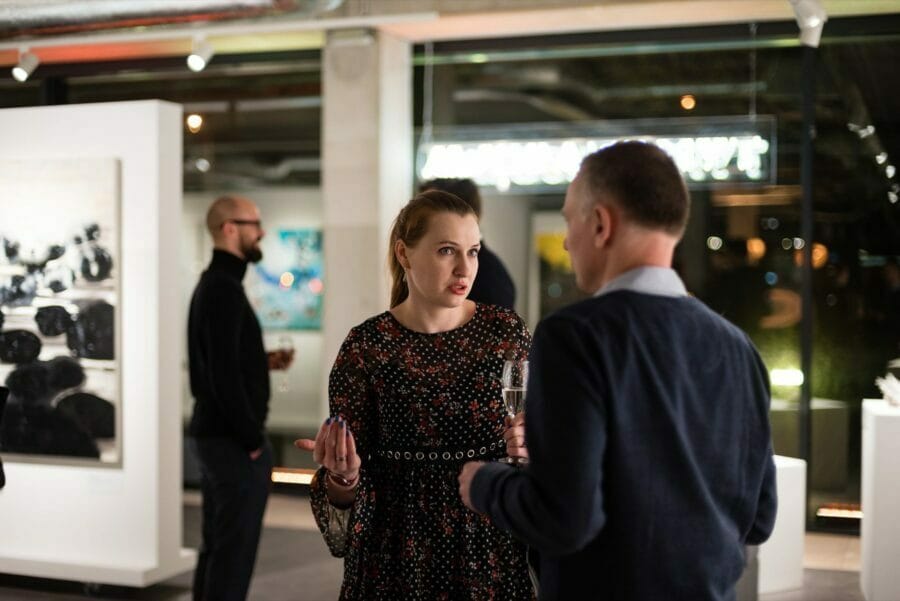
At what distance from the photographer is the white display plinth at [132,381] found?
5.43m

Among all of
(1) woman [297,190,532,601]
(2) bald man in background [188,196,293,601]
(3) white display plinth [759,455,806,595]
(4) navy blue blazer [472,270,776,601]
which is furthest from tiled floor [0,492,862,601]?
(4) navy blue blazer [472,270,776,601]

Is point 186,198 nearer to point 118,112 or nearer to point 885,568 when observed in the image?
point 118,112

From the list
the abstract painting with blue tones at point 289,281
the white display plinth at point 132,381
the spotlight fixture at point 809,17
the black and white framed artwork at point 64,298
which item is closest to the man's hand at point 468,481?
the white display plinth at point 132,381

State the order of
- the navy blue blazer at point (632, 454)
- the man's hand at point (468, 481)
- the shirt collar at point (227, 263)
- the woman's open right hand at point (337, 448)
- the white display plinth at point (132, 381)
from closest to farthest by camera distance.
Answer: the navy blue blazer at point (632, 454) < the man's hand at point (468, 481) < the woman's open right hand at point (337, 448) < the shirt collar at point (227, 263) < the white display plinth at point (132, 381)

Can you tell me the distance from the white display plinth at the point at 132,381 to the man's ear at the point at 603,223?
3927 millimetres

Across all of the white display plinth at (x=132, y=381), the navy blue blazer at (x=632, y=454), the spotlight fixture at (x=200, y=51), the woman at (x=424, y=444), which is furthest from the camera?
the spotlight fixture at (x=200, y=51)

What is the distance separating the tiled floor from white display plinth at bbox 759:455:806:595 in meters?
0.07

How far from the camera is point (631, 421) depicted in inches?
68.1

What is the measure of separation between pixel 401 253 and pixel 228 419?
2.08 m

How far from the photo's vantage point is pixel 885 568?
533 cm

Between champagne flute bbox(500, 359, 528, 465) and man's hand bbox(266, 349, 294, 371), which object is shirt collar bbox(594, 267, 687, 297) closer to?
champagne flute bbox(500, 359, 528, 465)

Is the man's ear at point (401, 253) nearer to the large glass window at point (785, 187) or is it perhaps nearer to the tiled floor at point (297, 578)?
the tiled floor at point (297, 578)

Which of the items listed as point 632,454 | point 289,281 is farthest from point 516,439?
point 289,281

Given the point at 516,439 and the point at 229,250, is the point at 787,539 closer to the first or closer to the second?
the point at 229,250
